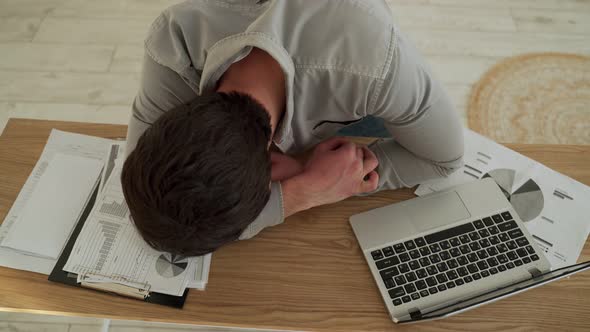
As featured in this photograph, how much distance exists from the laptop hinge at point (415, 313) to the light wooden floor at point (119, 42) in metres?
→ 1.26

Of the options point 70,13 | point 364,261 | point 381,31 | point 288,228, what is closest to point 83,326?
point 288,228

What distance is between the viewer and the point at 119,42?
2.11 meters

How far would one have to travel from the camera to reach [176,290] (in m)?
0.87

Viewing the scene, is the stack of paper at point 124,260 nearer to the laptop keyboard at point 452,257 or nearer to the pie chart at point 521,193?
the laptop keyboard at point 452,257

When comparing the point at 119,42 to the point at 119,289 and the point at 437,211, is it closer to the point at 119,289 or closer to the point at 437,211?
the point at 119,289

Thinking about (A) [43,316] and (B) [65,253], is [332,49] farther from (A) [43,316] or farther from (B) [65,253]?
(A) [43,316]

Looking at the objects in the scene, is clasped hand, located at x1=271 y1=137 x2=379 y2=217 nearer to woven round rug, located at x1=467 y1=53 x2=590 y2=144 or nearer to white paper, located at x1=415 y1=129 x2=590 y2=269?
white paper, located at x1=415 y1=129 x2=590 y2=269

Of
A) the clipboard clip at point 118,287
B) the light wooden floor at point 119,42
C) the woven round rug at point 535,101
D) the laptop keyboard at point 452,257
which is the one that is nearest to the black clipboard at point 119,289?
the clipboard clip at point 118,287

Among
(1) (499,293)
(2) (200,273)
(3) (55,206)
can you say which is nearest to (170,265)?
Answer: (2) (200,273)

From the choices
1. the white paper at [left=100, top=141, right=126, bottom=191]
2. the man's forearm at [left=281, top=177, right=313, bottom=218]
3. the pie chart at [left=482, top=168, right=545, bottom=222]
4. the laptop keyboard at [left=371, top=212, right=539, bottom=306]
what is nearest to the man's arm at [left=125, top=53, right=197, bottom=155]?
the white paper at [left=100, top=141, right=126, bottom=191]

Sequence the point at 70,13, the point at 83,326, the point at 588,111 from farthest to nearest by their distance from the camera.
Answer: the point at 70,13
the point at 588,111
the point at 83,326

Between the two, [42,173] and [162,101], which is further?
[42,173]

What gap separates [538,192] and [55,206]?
1053 millimetres

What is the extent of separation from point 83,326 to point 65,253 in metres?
0.70
